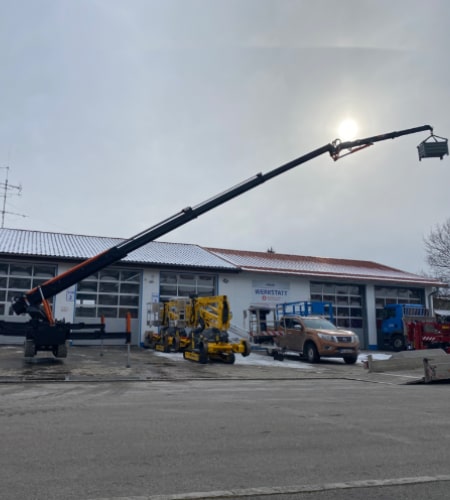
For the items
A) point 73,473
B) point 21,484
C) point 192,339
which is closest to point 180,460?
point 73,473

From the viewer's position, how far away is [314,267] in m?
32.5

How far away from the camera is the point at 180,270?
27.3 meters

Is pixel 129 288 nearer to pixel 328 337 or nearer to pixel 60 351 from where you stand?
pixel 60 351

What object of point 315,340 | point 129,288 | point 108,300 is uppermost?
point 129,288

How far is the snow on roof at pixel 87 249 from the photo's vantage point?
81.7ft

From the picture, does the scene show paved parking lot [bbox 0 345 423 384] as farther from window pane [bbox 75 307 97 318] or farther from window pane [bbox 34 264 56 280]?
window pane [bbox 34 264 56 280]

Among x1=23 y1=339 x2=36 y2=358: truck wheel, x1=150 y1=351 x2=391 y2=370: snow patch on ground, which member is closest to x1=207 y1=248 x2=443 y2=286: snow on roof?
x1=150 y1=351 x2=391 y2=370: snow patch on ground

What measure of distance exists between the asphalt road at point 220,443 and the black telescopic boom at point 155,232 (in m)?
6.77

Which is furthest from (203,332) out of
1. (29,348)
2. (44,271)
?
(44,271)

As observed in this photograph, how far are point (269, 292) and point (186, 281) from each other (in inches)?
203

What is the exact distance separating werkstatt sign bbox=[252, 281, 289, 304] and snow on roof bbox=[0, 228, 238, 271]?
215 cm

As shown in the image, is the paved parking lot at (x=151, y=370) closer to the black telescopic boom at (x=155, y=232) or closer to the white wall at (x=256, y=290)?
→ the black telescopic boom at (x=155, y=232)


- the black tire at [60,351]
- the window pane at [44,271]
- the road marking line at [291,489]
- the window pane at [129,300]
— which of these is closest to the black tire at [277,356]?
the black tire at [60,351]

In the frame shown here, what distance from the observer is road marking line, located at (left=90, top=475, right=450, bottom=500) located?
150 inches
